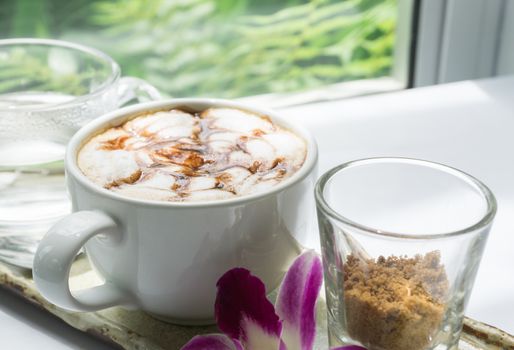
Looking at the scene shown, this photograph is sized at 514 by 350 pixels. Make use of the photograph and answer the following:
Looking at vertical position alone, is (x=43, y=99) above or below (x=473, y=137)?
above

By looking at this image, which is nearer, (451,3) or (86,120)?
(86,120)

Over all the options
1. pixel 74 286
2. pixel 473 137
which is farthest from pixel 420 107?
pixel 74 286

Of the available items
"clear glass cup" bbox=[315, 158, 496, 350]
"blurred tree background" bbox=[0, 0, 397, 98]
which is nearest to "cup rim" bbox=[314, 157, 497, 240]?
"clear glass cup" bbox=[315, 158, 496, 350]

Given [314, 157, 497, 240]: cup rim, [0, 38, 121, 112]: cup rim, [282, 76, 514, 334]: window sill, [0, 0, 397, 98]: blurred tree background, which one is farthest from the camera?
[0, 0, 397, 98]: blurred tree background

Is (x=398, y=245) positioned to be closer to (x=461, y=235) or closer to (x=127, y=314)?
(x=461, y=235)

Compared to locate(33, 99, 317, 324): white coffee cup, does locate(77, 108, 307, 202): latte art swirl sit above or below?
above

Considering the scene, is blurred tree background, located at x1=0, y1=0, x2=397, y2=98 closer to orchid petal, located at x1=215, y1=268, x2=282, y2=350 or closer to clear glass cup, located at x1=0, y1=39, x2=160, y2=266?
clear glass cup, located at x1=0, y1=39, x2=160, y2=266
